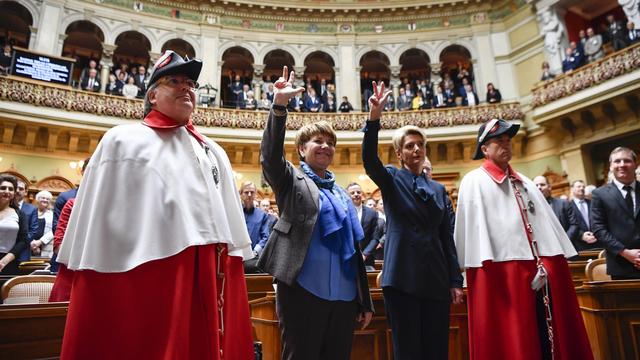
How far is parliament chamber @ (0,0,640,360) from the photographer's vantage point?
1022 centimetres

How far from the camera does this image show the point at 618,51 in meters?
9.55

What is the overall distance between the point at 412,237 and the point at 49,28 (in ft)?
42.7

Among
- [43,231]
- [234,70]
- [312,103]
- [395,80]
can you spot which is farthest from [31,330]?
[234,70]

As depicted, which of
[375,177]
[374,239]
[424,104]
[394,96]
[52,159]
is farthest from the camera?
[394,96]

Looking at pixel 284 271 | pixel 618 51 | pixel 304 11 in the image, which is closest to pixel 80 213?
pixel 284 271

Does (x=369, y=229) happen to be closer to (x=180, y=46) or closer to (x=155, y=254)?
(x=155, y=254)

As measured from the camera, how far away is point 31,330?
214 centimetres

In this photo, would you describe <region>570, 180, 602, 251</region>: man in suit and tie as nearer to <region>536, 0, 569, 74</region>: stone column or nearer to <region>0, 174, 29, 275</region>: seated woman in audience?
<region>0, 174, 29, 275</region>: seated woman in audience

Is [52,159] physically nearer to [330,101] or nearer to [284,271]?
[330,101]

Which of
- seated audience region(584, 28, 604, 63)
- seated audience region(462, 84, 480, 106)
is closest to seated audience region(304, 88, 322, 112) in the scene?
seated audience region(462, 84, 480, 106)

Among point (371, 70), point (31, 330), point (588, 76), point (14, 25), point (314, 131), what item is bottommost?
point (31, 330)

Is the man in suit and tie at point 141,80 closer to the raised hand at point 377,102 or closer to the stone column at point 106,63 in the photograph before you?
the stone column at point 106,63

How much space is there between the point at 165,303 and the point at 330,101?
1230cm

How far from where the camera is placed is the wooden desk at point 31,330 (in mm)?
2043
